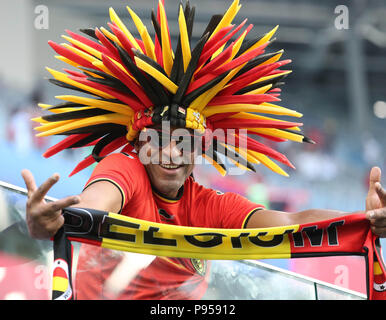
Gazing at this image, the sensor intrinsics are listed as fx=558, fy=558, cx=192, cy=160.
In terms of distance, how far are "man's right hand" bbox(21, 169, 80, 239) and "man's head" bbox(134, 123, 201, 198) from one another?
455 millimetres

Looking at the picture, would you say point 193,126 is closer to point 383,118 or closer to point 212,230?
point 212,230

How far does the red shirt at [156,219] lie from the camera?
1.40 m

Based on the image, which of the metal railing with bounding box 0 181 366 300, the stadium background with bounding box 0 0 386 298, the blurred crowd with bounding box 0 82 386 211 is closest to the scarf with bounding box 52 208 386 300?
the metal railing with bounding box 0 181 366 300

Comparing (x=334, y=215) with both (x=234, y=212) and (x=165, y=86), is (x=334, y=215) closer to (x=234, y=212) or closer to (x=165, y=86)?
(x=234, y=212)

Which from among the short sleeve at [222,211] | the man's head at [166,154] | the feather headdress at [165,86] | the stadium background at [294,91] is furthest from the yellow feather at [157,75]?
the stadium background at [294,91]

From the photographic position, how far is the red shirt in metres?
1.40

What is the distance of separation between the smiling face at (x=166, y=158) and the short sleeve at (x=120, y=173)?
0.05 meters

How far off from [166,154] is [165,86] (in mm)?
188

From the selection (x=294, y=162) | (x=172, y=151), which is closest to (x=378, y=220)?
(x=172, y=151)

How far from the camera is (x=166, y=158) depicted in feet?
5.08
